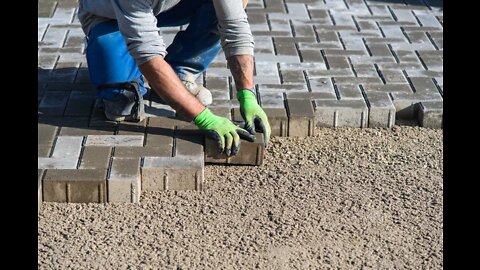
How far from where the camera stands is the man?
4.42 metres

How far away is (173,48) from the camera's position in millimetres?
5203

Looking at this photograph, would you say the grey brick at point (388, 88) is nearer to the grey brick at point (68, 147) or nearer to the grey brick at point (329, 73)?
the grey brick at point (329, 73)

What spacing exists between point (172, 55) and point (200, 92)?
0.30 meters

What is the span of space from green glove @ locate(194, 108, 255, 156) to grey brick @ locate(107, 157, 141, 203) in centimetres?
44

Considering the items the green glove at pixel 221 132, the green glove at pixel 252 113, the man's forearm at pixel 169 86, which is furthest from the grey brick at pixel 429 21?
the man's forearm at pixel 169 86

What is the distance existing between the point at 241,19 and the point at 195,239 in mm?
Answer: 1255

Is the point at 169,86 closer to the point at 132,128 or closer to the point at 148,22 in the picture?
the point at 148,22

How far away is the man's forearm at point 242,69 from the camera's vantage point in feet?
15.3

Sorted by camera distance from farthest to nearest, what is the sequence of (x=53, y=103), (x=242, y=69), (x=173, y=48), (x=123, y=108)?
(x=173, y=48) → (x=53, y=103) → (x=123, y=108) → (x=242, y=69)

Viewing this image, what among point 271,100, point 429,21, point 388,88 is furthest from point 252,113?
point 429,21

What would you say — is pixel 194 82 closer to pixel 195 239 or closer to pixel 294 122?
pixel 294 122

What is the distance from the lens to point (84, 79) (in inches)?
213

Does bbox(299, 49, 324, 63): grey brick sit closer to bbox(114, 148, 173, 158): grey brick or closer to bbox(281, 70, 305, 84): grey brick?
bbox(281, 70, 305, 84): grey brick

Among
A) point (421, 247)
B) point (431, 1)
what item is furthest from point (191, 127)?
point (431, 1)
